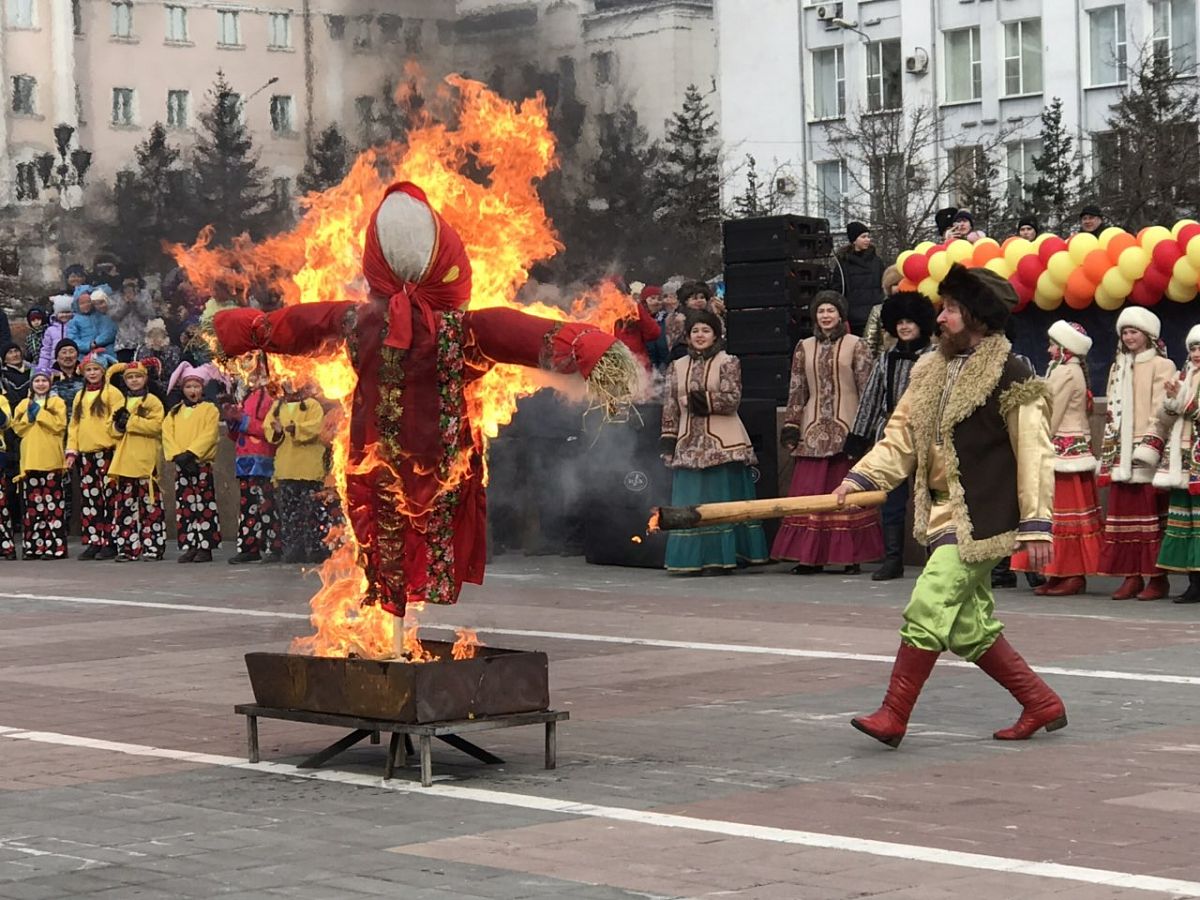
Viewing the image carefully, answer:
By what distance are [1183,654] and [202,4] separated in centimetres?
916

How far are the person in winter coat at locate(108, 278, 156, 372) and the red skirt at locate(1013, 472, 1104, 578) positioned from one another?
9.33 metres

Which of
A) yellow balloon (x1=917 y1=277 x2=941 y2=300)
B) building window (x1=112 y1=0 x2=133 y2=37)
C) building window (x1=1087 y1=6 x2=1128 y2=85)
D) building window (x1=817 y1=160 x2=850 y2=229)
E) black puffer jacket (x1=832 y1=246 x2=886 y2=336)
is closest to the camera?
building window (x1=112 y1=0 x2=133 y2=37)

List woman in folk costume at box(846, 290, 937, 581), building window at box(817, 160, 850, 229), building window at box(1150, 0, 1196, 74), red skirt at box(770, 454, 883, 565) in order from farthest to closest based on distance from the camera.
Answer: building window at box(1150, 0, 1196, 74), building window at box(817, 160, 850, 229), red skirt at box(770, 454, 883, 565), woman in folk costume at box(846, 290, 937, 581)

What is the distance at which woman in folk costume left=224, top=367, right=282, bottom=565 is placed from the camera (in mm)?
20156

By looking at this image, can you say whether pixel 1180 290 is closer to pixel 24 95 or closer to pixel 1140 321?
pixel 1140 321

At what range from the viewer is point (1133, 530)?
15.4 m

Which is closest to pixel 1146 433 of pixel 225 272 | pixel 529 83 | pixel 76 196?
pixel 529 83

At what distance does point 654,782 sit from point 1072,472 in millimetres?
7958

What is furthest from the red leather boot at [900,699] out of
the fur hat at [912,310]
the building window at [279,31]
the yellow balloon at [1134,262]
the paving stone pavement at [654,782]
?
the yellow balloon at [1134,262]

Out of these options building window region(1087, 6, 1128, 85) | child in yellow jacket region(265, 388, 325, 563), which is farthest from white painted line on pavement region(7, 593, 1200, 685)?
building window region(1087, 6, 1128, 85)

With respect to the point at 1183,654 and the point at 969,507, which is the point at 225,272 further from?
the point at 1183,654

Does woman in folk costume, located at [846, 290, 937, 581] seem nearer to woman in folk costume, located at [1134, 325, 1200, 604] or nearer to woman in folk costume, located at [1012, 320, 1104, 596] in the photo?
woman in folk costume, located at [1012, 320, 1104, 596]

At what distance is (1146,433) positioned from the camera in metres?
15.1

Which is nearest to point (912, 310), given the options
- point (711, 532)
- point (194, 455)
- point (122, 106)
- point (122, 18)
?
point (711, 532)
